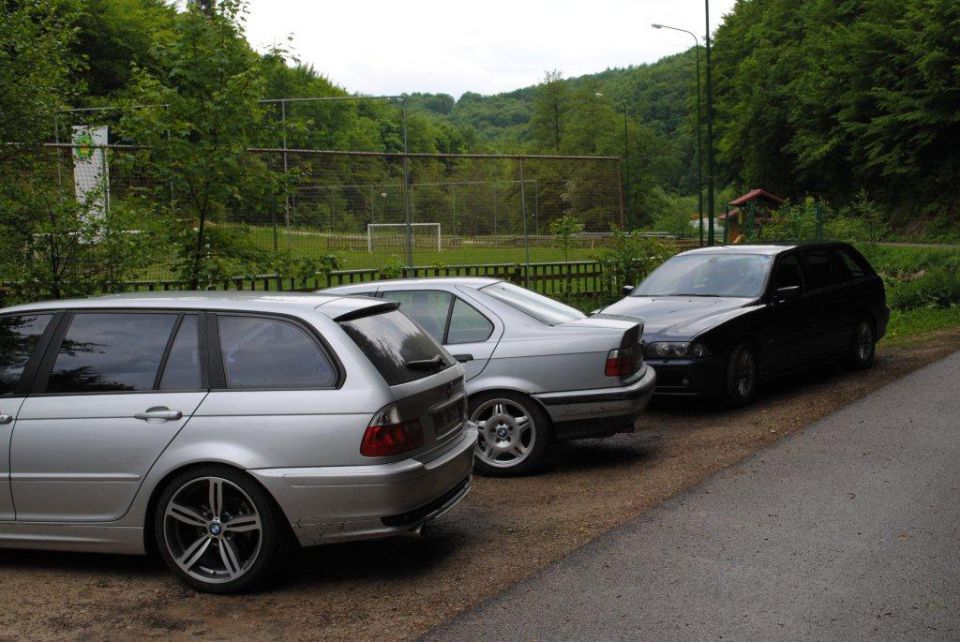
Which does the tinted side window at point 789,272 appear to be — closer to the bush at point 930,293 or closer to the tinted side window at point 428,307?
the tinted side window at point 428,307

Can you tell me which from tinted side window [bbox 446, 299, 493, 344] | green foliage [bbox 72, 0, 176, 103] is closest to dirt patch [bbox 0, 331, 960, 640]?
tinted side window [bbox 446, 299, 493, 344]

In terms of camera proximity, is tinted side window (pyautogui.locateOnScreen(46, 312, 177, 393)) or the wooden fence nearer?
tinted side window (pyautogui.locateOnScreen(46, 312, 177, 393))

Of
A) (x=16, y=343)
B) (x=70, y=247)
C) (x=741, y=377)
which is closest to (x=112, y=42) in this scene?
(x=70, y=247)

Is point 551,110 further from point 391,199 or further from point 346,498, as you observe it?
point 346,498

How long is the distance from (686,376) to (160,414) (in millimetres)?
6004

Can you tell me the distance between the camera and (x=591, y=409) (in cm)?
795

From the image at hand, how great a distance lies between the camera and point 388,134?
406ft

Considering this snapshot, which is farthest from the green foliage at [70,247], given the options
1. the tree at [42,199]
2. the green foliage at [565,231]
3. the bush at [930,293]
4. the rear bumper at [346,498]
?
the bush at [930,293]

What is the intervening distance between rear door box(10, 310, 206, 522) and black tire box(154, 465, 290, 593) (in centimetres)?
24

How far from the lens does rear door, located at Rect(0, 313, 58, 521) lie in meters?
5.60

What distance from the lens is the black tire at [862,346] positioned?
503 inches

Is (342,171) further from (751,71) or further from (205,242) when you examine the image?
(751,71)

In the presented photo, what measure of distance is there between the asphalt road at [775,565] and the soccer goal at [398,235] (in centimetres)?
824

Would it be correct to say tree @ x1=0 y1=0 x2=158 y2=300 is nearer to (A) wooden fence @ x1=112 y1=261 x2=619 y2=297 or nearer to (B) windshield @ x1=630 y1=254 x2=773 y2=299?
(B) windshield @ x1=630 y1=254 x2=773 y2=299
